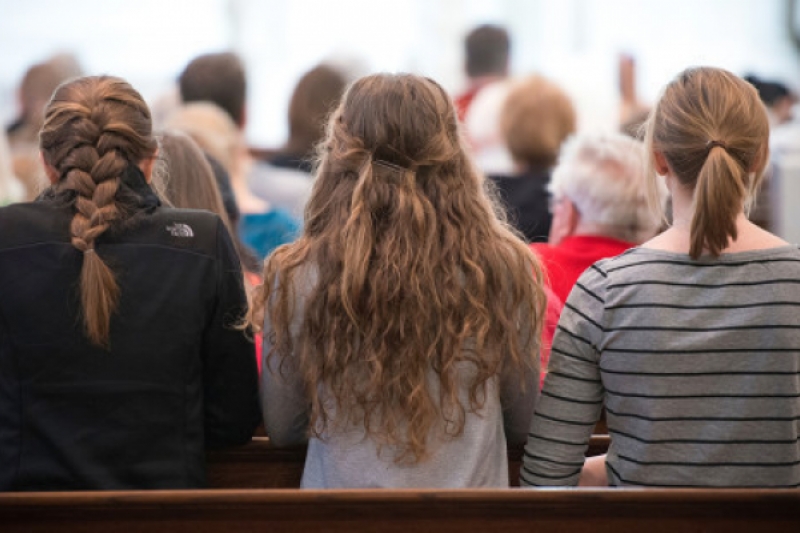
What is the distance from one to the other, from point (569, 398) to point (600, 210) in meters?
0.89

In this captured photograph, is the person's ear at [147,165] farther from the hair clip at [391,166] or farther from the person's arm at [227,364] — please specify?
the hair clip at [391,166]

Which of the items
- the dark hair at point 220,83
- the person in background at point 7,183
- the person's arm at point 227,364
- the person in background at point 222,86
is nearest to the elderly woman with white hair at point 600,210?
the person's arm at point 227,364

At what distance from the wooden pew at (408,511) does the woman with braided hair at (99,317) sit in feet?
0.57

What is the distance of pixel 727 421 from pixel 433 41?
22.1 ft

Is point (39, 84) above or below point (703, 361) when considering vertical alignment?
above

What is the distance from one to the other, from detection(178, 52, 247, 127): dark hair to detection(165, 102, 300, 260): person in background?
1.94 feet

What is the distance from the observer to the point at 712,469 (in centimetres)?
217

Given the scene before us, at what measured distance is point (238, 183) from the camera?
400cm

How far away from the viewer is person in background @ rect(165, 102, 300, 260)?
3779mm

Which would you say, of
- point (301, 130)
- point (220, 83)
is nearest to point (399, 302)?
point (301, 130)

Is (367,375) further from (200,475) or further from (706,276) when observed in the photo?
(706,276)

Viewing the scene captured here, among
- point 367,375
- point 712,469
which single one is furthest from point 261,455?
point 712,469

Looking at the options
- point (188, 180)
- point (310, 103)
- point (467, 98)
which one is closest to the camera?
point (188, 180)

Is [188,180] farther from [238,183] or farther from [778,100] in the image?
[778,100]
